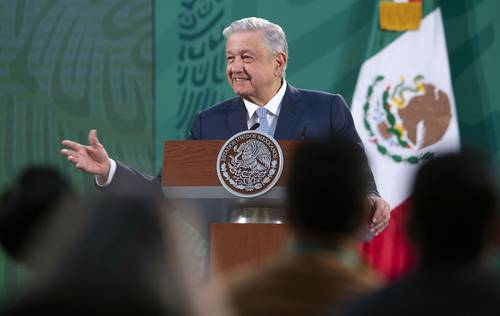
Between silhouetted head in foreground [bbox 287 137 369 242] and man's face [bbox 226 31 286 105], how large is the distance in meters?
2.27

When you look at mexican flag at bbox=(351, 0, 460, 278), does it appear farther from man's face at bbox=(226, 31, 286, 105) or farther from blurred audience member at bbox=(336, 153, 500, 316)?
blurred audience member at bbox=(336, 153, 500, 316)

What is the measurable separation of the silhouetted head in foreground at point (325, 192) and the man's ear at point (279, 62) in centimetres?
238

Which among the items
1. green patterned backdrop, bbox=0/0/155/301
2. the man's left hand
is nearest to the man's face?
the man's left hand

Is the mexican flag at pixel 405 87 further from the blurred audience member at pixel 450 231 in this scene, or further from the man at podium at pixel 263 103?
the blurred audience member at pixel 450 231

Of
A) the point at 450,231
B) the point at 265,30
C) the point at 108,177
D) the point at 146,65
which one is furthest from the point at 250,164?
the point at 146,65

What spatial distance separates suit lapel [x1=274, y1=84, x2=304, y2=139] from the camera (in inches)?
147

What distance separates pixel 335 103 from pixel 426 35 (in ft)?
10.1

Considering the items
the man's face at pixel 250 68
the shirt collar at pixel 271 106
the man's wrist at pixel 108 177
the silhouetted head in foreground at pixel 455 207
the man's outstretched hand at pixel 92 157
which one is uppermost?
the silhouetted head in foreground at pixel 455 207

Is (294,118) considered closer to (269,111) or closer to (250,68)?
(269,111)

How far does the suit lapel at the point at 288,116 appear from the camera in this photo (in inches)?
147

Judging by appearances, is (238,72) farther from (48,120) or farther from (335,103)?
(48,120)

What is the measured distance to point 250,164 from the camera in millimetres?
3232

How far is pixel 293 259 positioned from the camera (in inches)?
61.4

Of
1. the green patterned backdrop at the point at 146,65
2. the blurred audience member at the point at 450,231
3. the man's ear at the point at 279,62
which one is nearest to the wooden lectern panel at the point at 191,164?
the man's ear at the point at 279,62
